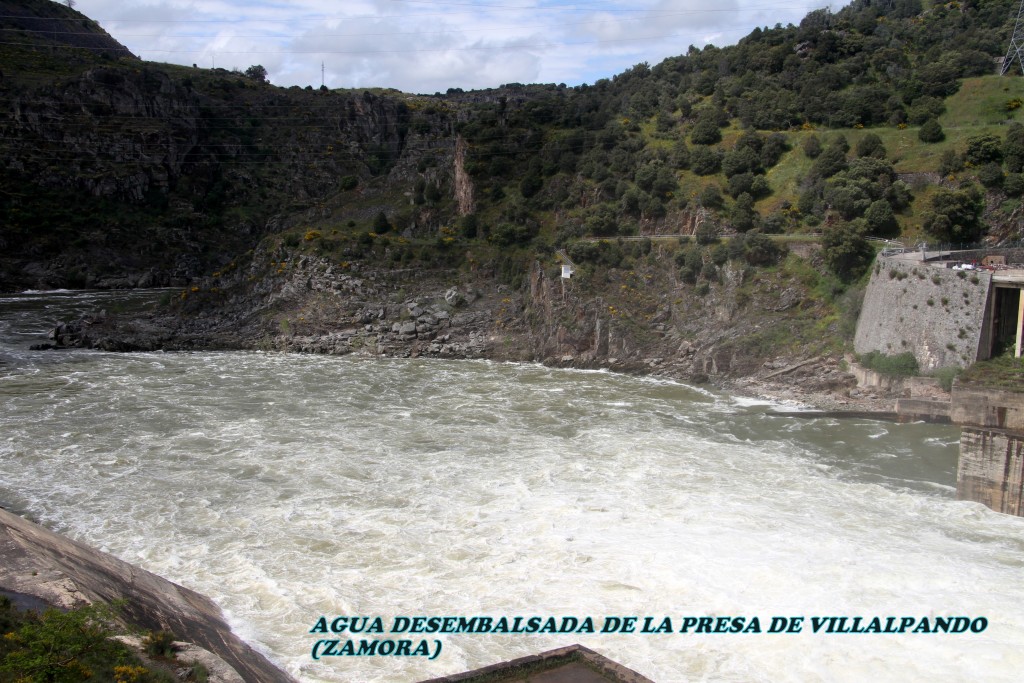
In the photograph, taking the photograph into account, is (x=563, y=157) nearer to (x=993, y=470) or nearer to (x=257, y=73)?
(x=993, y=470)

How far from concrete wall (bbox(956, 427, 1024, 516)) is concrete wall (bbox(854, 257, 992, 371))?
26.8 ft

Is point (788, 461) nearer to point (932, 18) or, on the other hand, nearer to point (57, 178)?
point (932, 18)

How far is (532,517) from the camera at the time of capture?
21406 millimetres

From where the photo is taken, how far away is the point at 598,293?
4409 centimetres

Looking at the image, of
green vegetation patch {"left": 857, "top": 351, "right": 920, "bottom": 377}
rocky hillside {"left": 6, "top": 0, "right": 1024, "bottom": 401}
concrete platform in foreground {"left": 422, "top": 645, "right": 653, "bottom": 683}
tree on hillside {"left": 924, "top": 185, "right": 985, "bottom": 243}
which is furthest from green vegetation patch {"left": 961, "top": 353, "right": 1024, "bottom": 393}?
concrete platform in foreground {"left": 422, "top": 645, "right": 653, "bottom": 683}

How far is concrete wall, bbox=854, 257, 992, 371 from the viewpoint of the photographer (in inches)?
1210

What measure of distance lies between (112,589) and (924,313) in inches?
1181

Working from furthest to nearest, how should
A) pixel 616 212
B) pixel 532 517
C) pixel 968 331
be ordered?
pixel 616 212
pixel 968 331
pixel 532 517

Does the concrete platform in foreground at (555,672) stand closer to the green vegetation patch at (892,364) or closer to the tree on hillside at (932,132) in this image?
the green vegetation patch at (892,364)

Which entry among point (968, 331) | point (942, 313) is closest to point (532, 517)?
point (968, 331)

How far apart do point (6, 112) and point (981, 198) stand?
78.3 meters

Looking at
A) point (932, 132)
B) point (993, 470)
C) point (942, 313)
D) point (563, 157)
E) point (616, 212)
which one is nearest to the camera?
point (993, 470)

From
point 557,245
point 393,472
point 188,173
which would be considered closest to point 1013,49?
point 557,245

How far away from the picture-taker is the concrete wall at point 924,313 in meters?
30.7
